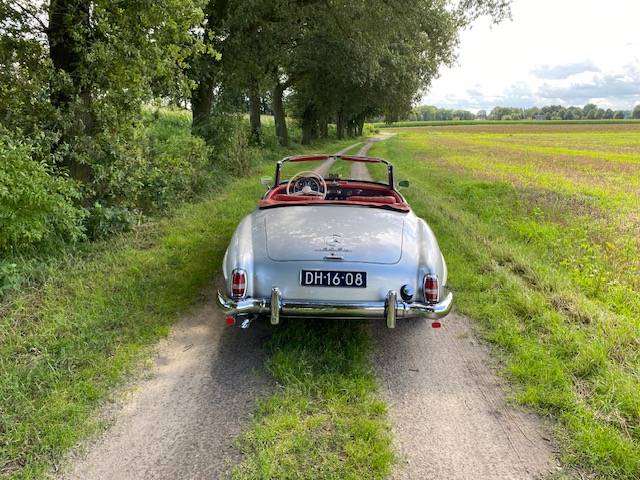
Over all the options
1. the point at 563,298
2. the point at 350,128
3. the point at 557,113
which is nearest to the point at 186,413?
the point at 563,298

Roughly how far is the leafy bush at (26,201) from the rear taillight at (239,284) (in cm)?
244

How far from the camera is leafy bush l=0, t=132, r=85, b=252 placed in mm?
Result: 4336

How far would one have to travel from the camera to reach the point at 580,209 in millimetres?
9094

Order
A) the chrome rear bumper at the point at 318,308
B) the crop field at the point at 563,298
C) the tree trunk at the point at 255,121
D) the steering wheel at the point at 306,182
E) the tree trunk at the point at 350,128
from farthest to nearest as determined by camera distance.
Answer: the tree trunk at the point at 350,128, the tree trunk at the point at 255,121, the steering wheel at the point at 306,182, the chrome rear bumper at the point at 318,308, the crop field at the point at 563,298

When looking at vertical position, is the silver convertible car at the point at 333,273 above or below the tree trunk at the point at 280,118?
below

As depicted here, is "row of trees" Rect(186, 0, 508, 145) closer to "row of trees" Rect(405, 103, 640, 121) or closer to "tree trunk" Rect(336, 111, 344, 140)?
"tree trunk" Rect(336, 111, 344, 140)

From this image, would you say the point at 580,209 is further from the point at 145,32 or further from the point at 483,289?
the point at 145,32

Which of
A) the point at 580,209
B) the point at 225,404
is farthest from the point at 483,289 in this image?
the point at 580,209

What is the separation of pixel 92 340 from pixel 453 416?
294 cm

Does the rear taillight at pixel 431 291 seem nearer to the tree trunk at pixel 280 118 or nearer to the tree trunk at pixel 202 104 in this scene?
the tree trunk at pixel 202 104

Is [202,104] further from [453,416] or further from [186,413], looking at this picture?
[453,416]

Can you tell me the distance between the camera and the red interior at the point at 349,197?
448cm

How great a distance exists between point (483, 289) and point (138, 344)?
147 inches

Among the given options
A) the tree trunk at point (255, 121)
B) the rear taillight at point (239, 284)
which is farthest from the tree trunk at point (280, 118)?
the rear taillight at point (239, 284)
